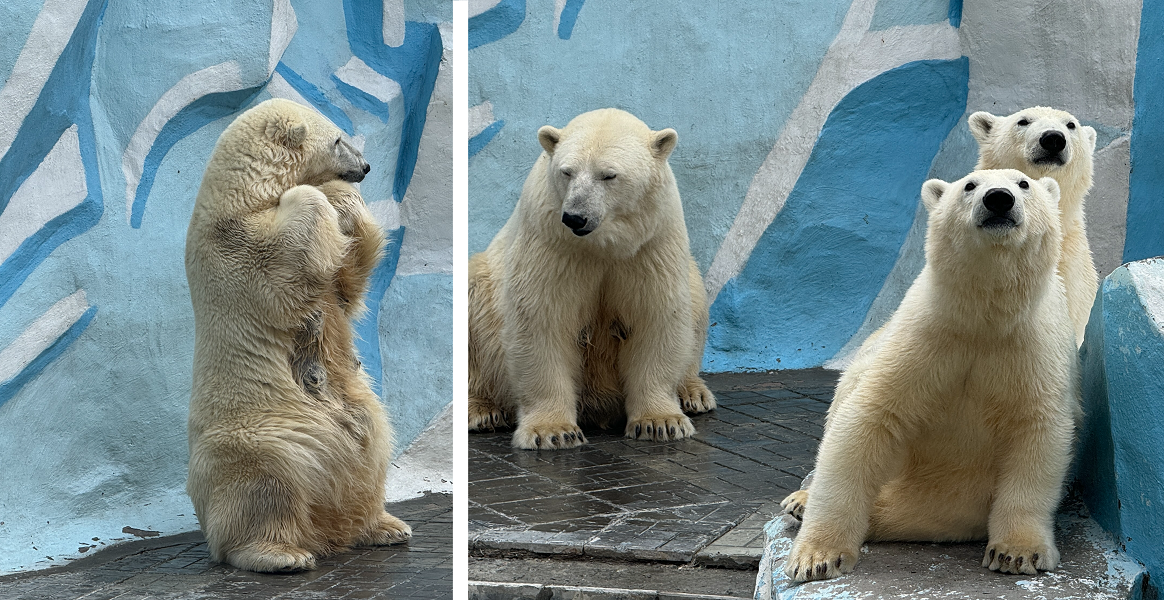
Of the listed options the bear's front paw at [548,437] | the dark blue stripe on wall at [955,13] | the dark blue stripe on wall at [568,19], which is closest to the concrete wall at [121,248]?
the bear's front paw at [548,437]

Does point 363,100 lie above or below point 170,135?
above

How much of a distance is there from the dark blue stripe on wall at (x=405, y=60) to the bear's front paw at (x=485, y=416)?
151cm

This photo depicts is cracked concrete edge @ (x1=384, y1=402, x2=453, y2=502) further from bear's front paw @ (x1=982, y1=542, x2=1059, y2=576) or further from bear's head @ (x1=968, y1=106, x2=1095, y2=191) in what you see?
bear's head @ (x1=968, y1=106, x2=1095, y2=191)

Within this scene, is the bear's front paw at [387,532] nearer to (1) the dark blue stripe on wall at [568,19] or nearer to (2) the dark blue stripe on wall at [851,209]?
(2) the dark blue stripe on wall at [851,209]

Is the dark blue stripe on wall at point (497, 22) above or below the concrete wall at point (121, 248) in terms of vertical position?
above

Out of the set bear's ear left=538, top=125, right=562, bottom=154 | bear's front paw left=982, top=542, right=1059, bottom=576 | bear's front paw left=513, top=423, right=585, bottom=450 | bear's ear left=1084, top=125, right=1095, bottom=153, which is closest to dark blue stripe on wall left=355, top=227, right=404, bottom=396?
bear's ear left=538, top=125, right=562, bottom=154

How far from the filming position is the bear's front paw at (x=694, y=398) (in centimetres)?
521

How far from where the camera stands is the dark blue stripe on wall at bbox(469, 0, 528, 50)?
6.25 m

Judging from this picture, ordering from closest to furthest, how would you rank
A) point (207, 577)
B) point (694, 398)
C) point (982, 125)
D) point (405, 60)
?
point (207, 577) < point (982, 125) < point (405, 60) < point (694, 398)

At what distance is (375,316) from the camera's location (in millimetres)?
3490

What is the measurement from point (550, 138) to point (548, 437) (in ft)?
4.20

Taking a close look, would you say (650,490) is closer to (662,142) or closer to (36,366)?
(662,142)

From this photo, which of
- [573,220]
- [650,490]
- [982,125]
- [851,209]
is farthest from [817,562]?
[851,209]

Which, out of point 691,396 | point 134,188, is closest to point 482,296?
point 691,396
